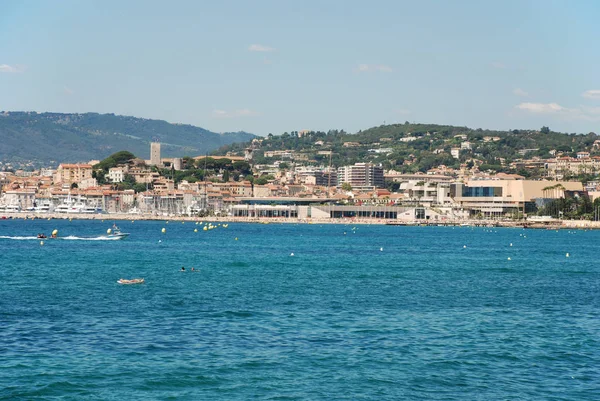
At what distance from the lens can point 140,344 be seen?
2472 cm

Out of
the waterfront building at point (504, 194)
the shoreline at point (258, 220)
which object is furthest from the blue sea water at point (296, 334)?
the waterfront building at point (504, 194)

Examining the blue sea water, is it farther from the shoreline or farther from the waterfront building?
the waterfront building

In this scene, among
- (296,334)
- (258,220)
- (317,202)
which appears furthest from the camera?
(317,202)

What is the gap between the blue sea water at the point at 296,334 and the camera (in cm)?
2127

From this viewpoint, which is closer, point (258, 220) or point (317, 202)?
point (258, 220)

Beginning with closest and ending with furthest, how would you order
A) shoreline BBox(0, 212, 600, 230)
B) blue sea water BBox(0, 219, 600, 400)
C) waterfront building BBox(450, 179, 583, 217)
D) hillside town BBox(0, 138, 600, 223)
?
blue sea water BBox(0, 219, 600, 400), shoreline BBox(0, 212, 600, 230), hillside town BBox(0, 138, 600, 223), waterfront building BBox(450, 179, 583, 217)

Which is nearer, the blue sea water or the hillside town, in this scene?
the blue sea water

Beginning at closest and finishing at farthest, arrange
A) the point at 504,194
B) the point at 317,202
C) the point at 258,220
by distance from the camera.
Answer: the point at 258,220, the point at 504,194, the point at 317,202

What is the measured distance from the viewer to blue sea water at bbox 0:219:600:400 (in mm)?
21266

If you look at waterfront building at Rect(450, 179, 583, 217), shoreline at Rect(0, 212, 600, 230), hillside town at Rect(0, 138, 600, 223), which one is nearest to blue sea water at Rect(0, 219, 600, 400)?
shoreline at Rect(0, 212, 600, 230)

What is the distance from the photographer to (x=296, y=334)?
26.8 meters

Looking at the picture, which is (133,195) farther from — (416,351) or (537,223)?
(416,351)

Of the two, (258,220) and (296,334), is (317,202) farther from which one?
(296,334)

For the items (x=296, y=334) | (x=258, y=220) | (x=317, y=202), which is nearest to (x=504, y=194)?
(x=317, y=202)
